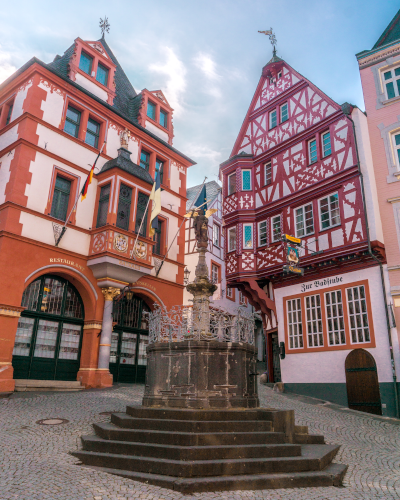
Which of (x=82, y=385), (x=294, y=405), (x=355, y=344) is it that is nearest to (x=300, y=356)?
(x=355, y=344)

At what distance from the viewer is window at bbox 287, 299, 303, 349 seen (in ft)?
56.2

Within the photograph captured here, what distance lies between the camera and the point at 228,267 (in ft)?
65.9

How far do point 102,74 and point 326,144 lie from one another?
39.1 feet

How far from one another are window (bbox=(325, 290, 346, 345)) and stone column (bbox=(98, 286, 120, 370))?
28.8 ft

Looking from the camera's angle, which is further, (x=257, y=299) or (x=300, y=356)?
(x=257, y=299)

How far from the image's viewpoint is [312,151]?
60.4 ft

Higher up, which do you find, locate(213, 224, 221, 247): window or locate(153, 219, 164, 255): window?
locate(213, 224, 221, 247): window

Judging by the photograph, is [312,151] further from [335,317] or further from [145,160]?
[145,160]

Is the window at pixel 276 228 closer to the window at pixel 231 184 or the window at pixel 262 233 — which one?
the window at pixel 262 233

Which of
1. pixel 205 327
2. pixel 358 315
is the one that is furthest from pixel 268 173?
pixel 205 327

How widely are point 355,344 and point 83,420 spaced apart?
10.0m

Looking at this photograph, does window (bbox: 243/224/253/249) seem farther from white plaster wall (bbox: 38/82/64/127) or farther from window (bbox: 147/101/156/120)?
white plaster wall (bbox: 38/82/64/127)

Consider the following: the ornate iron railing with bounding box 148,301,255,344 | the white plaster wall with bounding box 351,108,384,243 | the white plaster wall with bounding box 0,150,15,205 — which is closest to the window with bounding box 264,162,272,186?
the white plaster wall with bounding box 351,108,384,243

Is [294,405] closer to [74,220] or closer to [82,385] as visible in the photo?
[82,385]
